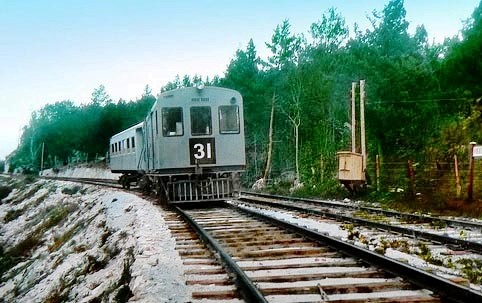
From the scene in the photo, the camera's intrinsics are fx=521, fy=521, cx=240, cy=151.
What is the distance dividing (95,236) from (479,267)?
9.85 m

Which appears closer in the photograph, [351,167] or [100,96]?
[351,167]

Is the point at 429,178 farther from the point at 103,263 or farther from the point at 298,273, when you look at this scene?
the point at 298,273

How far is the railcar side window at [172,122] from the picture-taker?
14375mm

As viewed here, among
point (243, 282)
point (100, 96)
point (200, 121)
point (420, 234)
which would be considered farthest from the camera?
point (100, 96)

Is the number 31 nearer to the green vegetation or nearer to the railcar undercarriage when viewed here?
the railcar undercarriage

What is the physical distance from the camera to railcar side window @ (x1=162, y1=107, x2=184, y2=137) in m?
14.4

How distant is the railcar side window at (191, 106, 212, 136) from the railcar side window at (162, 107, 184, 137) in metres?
0.34

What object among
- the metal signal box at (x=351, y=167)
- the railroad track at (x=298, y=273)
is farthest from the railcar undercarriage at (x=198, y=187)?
the railroad track at (x=298, y=273)

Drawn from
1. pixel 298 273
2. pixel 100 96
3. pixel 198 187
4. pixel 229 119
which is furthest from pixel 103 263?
pixel 100 96

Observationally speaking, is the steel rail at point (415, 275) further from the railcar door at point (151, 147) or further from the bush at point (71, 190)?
the bush at point (71, 190)

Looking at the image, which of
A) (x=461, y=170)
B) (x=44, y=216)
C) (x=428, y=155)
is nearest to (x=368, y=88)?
(x=428, y=155)

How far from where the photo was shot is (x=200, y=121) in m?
14.6

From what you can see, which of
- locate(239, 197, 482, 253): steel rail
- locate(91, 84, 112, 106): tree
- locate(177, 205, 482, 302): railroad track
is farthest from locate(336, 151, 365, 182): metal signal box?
locate(91, 84, 112, 106): tree

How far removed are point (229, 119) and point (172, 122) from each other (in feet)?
5.45
